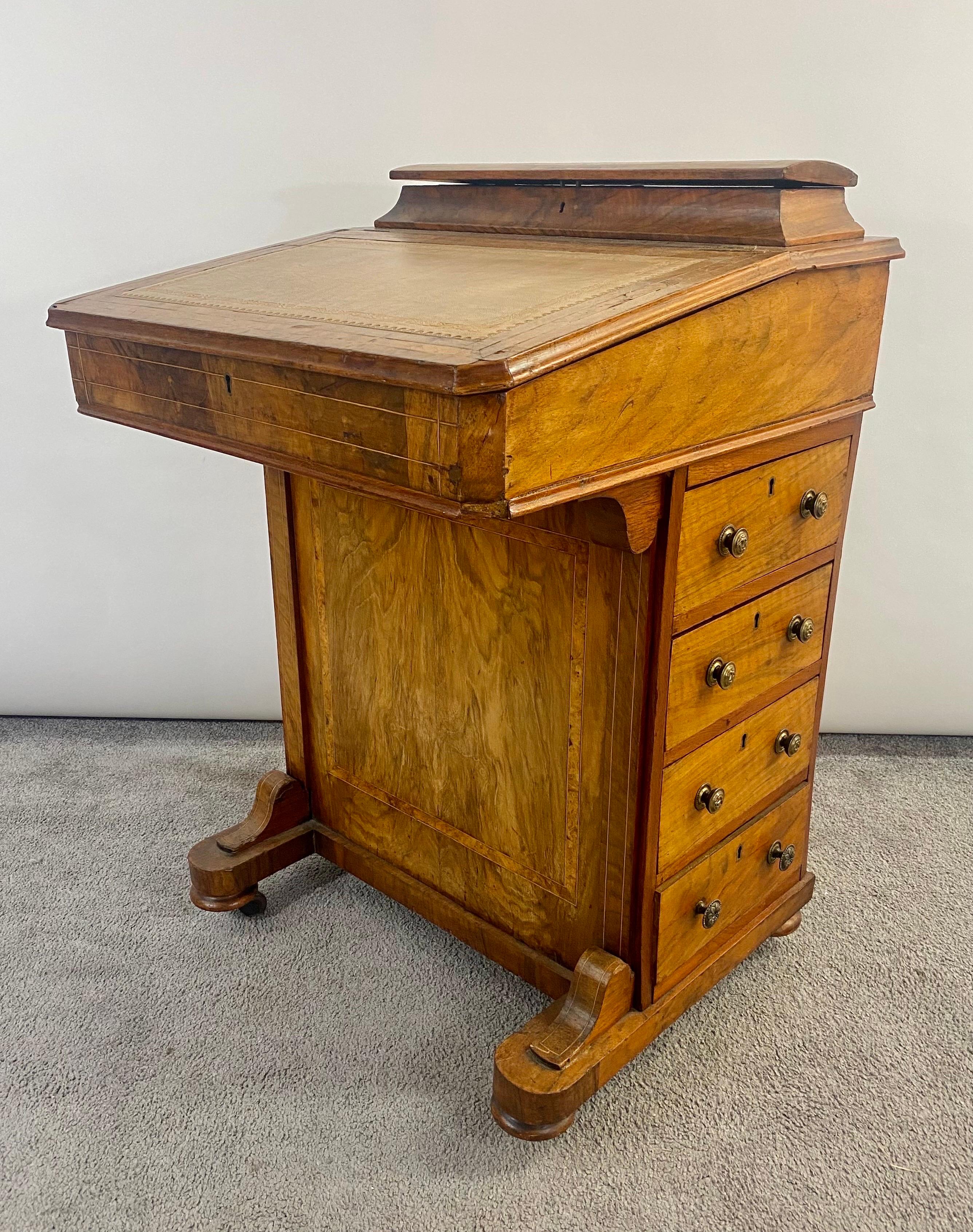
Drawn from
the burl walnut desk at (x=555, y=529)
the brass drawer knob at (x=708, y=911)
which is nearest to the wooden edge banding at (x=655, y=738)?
the burl walnut desk at (x=555, y=529)

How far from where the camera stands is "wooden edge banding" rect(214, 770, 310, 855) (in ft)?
6.74

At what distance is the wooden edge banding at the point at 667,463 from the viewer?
1108mm

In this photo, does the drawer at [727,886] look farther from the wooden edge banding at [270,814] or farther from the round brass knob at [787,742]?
the wooden edge banding at [270,814]

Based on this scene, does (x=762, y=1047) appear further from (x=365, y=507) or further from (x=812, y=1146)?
(x=365, y=507)

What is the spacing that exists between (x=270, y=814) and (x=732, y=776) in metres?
0.88

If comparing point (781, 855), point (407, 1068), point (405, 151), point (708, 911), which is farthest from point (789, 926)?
point (405, 151)

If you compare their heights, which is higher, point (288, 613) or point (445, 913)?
point (288, 613)

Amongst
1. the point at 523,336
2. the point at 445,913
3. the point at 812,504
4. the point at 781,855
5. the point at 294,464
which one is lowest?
the point at 445,913

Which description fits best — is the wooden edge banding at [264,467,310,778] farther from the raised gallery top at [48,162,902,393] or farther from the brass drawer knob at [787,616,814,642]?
the brass drawer knob at [787,616,814,642]

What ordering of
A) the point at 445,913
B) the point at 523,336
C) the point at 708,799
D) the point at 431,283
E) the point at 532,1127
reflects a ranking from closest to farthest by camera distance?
the point at 523,336, the point at 431,283, the point at 532,1127, the point at 708,799, the point at 445,913

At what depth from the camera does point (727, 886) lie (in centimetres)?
177

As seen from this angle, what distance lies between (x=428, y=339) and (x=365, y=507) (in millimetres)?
661

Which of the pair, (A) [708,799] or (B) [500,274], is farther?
(A) [708,799]

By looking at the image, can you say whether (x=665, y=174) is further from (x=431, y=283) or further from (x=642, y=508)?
(x=642, y=508)
